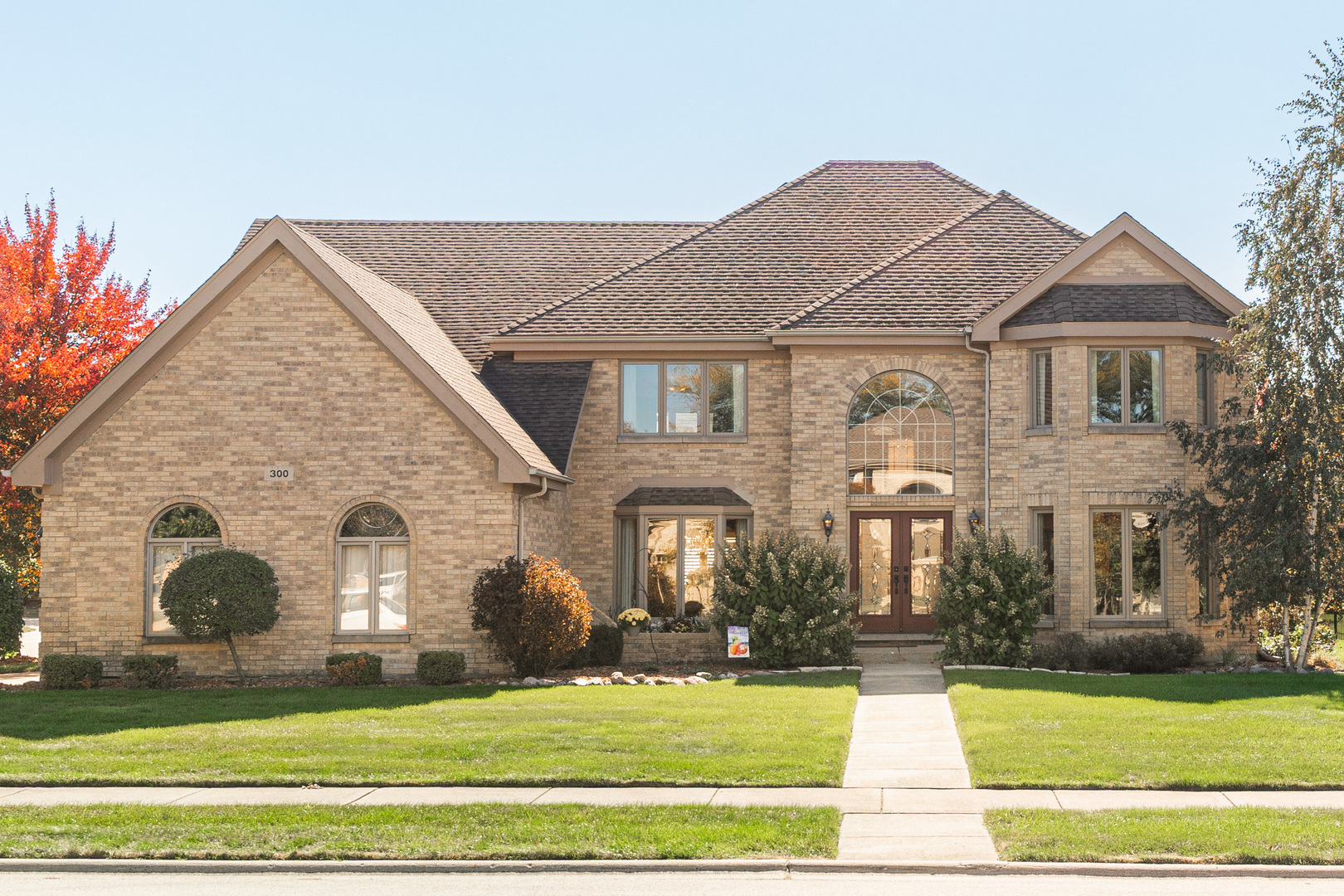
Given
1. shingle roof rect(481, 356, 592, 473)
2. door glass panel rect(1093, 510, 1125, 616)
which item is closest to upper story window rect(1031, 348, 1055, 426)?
door glass panel rect(1093, 510, 1125, 616)

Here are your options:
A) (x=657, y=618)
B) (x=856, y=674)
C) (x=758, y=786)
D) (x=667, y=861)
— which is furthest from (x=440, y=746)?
(x=657, y=618)

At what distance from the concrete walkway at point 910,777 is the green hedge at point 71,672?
38.7 feet

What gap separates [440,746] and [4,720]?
6.36m

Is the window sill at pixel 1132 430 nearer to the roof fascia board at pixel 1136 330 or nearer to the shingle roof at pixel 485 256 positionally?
the roof fascia board at pixel 1136 330

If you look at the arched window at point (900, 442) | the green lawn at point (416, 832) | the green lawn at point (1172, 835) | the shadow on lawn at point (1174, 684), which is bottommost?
the green lawn at point (416, 832)

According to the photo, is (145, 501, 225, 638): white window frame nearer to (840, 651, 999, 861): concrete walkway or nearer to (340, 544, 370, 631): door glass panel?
(340, 544, 370, 631): door glass panel

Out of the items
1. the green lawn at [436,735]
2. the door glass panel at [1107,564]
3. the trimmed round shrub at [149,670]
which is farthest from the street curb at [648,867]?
the door glass panel at [1107,564]

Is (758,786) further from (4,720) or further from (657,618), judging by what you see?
(657,618)

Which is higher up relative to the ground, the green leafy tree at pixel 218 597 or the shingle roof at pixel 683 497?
the shingle roof at pixel 683 497

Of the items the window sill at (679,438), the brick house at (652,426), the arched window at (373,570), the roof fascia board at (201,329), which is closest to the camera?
the roof fascia board at (201,329)

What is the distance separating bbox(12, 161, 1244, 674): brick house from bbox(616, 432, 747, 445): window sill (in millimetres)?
68

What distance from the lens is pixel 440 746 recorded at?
1304 cm

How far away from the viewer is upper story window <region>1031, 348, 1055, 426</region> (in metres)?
21.5

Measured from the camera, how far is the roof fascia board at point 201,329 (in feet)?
63.3
